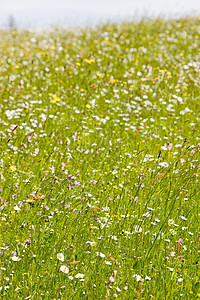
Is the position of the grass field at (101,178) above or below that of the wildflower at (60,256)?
above

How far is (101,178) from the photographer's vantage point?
4047 mm

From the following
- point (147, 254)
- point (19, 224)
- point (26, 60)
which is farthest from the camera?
point (26, 60)

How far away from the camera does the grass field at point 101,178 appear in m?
2.67

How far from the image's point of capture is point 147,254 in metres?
2.96

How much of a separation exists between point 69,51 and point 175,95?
410cm

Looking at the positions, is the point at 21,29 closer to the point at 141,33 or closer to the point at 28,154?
the point at 141,33

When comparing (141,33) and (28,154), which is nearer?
(28,154)

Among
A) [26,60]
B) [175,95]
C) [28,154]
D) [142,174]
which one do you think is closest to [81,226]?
[142,174]

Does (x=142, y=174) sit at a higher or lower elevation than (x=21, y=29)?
lower

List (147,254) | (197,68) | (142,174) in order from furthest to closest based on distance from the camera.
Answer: (197,68)
(142,174)
(147,254)

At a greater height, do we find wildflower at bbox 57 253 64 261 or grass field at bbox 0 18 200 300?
grass field at bbox 0 18 200 300

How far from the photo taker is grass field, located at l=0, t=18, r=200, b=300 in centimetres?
267

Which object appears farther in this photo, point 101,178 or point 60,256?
→ point 101,178

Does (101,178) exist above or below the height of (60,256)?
above
